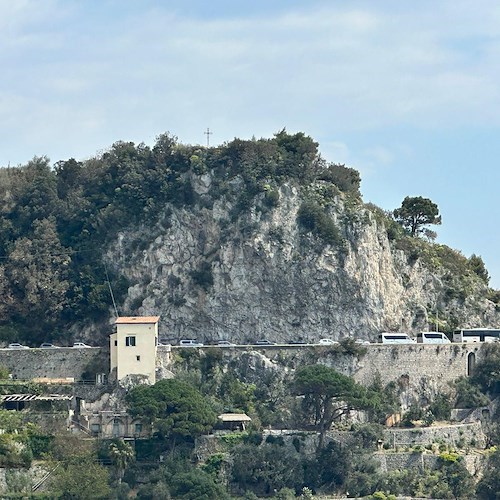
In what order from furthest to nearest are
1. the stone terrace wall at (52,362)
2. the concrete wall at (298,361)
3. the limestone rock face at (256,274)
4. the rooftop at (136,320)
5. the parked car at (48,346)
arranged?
1. the limestone rock face at (256,274)
2. the parked car at (48,346)
3. the stone terrace wall at (52,362)
4. the concrete wall at (298,361)
5. the rooftop at (136,320)

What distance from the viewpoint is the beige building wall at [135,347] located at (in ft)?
314

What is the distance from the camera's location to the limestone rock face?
101m

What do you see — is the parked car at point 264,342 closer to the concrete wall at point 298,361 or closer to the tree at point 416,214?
the concrete wall at point 298,361

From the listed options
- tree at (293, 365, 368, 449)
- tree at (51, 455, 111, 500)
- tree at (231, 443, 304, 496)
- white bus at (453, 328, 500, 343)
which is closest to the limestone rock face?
white bus at (453, 328, 500, 343)

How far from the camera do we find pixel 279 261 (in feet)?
331

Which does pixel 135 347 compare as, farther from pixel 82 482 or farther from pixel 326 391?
pixel 326 391

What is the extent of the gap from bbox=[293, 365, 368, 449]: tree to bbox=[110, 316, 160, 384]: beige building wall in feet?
24.9

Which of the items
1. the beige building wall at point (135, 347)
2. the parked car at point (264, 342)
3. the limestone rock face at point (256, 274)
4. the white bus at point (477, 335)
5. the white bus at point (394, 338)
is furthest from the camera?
the white bus at point (477, 335)

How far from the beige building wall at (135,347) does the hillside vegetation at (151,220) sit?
207 inches

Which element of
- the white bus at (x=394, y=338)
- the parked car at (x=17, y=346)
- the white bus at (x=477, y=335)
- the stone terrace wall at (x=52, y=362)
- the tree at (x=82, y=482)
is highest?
the white bus at (x=477, y=335)

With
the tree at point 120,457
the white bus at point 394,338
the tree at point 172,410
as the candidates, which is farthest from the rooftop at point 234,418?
the white bus at point 394,338

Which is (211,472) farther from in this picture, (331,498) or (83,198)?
(83,198)

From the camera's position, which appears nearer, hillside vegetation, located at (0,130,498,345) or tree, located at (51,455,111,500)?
tree, located at (51,455,111,500)

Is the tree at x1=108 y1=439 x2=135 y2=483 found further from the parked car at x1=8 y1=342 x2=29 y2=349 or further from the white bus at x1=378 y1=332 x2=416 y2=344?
the white bus at x1=378 y1=332 x2=416 y2=344
